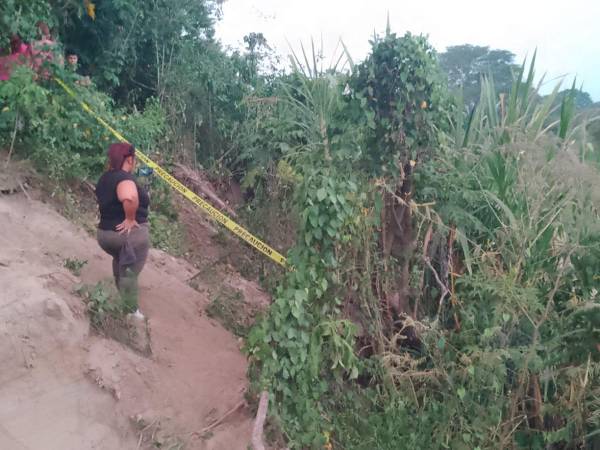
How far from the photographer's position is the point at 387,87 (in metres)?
4.59

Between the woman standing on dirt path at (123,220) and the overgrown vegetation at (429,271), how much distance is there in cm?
24

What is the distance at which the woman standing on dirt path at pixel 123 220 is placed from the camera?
451 cm

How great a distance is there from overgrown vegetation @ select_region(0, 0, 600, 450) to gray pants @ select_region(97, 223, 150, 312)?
186 millimetres

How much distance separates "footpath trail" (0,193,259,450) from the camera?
3.67 meters

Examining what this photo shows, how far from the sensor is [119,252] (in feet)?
15.1

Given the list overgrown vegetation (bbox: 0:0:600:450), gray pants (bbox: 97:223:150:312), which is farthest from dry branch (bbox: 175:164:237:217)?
gray pants (bbox: 97:223:150:312)

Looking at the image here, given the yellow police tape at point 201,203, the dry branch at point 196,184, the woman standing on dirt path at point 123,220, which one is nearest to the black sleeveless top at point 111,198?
the woman standing on dirt path at point 123,220

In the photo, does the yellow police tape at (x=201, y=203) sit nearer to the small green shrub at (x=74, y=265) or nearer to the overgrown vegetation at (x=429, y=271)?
the overgrown vegetation at (x=429, y=271)

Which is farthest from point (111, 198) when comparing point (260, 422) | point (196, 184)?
point (196, 184)

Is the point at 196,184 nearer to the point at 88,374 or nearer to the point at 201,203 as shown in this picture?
the point at 201,203

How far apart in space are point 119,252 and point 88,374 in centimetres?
95

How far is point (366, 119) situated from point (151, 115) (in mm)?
3855

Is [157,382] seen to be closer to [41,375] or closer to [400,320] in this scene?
[41,375]

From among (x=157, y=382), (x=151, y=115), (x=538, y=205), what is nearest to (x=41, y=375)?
(x=157, y=382)
